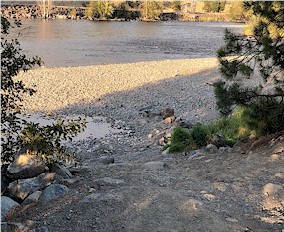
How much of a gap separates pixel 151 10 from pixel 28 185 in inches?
2698

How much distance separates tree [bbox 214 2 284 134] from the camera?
19.1 ft

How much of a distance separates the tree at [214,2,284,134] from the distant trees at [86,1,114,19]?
59.5 metres

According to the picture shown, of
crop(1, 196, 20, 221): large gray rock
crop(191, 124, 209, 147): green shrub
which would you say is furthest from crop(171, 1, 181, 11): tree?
crop(1, 196, 20, 221): large gray rock

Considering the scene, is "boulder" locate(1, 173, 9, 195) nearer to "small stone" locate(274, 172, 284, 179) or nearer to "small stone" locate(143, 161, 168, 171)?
"small stone" locate(143, 161, 168, 171)

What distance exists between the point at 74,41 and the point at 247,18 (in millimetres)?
29198

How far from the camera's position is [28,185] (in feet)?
16.6

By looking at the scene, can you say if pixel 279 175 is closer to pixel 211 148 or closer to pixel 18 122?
pixel 211 148

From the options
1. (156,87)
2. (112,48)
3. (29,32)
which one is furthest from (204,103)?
(29,32)

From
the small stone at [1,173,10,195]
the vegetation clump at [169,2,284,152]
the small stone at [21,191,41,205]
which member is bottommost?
the small stone at [1,173,10,195]

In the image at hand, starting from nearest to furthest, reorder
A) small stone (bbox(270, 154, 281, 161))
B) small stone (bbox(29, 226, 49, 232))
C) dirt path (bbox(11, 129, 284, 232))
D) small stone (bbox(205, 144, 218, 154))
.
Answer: small stone (bbox(29, 226, 49, 232)) → dirt path (bbox(11, 129, 284, 232)) → small stone (bbox(270, 154, 281, 161)) → small stone (bbox(205, 144, 218, 154))

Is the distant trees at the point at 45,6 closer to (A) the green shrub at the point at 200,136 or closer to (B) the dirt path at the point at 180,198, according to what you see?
(A) the green shrub at the point at 200,136

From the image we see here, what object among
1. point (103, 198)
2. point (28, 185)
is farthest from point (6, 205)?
A: point (103, 198)

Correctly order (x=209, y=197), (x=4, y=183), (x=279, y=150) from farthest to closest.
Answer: (x=279, y=150)
(x=4, y=183)
(x=209, y=197)

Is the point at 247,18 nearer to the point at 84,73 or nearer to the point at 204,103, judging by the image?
the point at 204,103
